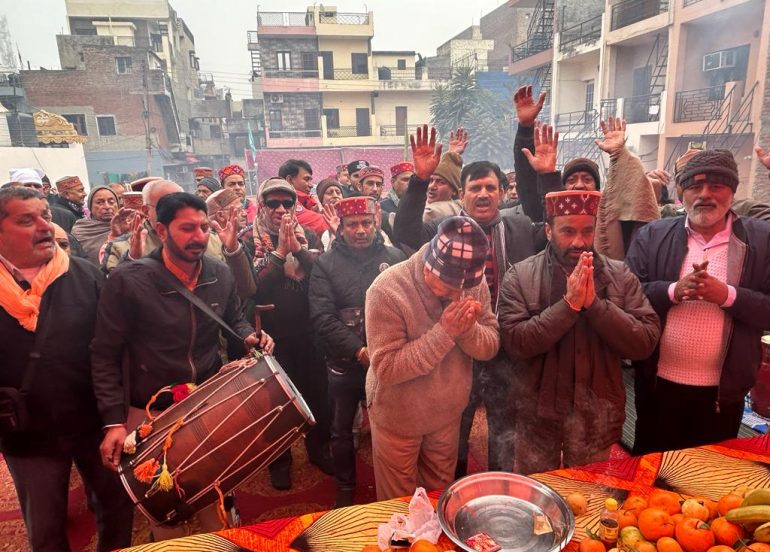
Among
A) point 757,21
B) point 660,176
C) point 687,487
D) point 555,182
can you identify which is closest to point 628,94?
point 757,21

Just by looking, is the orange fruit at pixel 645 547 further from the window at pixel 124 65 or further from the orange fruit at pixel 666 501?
the window at pixel 124 65

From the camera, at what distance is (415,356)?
2271mm

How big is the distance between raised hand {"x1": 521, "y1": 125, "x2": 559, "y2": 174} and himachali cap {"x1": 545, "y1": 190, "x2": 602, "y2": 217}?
0.97 meters

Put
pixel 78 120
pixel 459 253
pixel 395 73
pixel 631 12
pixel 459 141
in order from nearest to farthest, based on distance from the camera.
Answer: pixel 459 253, pixel 459 141, pixel 631 12, pixel 78 120, pixel 395 73

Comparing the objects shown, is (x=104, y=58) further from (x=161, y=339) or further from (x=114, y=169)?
(x=161, y=339)

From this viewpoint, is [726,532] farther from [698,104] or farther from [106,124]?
[106,124]

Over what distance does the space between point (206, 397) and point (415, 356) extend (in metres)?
0.98

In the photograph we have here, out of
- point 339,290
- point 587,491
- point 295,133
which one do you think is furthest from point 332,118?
point 587,491

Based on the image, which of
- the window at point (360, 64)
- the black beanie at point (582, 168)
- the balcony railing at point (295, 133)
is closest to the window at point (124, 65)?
the balcony railing at point (295, 133)

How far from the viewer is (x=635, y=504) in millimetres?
1803

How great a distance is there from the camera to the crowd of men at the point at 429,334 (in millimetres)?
2348

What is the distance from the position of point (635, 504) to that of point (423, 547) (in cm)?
86

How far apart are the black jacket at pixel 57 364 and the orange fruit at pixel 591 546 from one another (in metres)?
2.51

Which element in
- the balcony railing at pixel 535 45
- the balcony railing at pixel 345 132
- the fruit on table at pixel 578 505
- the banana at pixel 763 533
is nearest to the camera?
the banana at pixel 763 533
